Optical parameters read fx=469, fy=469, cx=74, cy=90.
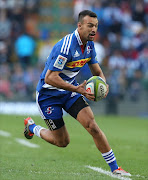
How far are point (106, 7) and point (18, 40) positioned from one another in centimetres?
437

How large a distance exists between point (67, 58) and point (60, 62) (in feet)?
0.45

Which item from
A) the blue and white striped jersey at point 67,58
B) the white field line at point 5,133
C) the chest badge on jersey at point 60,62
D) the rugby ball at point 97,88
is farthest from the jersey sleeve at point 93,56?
the white field line at point 5,133

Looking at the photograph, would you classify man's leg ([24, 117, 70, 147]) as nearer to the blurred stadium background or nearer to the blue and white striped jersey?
the blue and white striped jersey

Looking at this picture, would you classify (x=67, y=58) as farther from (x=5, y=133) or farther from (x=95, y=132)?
(x=5, y=133)

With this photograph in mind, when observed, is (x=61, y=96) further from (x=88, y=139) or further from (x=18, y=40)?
(x=18, y=40)

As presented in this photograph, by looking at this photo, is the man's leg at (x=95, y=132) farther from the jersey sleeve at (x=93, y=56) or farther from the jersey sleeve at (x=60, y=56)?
the jersey sleeve at (x=93, y=56)

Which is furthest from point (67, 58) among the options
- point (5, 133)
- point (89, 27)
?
point (5, 133)

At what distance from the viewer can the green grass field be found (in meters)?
6.56

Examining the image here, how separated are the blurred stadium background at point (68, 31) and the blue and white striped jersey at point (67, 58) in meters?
10.9

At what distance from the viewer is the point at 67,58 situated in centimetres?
664

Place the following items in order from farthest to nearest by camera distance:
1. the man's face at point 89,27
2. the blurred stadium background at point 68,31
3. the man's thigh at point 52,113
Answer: the blurred stadium background at point 68,31 → the man's thigh at point 52,113 → the man's face at point 89,27

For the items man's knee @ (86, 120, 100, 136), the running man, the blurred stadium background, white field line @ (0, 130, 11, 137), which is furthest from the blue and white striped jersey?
the blurred stadium background

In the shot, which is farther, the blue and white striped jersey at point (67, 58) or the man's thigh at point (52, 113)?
the man's thigh at point (52, 113)

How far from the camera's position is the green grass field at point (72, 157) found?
258 inches
